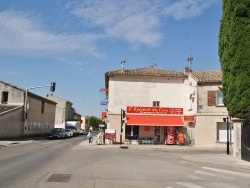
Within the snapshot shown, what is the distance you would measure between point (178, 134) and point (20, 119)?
20513 millimetres

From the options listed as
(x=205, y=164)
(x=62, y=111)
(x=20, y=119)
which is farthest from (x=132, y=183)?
(x=62, y=111)

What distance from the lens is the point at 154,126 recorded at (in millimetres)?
38250

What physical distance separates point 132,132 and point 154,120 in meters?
2.69

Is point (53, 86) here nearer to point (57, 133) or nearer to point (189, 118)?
point (189, 118)

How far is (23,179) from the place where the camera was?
11.5m

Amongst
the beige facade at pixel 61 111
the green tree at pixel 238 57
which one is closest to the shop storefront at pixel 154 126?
the green tree at pixel 238 57

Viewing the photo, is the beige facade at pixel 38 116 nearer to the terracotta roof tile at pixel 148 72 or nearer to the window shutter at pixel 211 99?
the terracotta roof tile at pixel 148 72

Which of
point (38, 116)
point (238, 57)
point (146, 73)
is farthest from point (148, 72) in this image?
point (38, 116)

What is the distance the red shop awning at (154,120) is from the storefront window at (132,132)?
1095 millimetres

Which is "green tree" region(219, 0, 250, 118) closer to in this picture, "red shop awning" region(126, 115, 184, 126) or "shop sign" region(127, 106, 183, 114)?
"red shop awning" region(126, 115, 184, 126)

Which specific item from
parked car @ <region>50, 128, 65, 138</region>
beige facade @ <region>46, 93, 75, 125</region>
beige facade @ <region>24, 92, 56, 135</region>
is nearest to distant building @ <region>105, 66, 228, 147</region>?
parked car @ <region>50, 128, 65, 138</region>

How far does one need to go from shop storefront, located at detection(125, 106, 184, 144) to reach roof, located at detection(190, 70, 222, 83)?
4.14 metres

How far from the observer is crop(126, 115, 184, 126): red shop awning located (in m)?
36.7

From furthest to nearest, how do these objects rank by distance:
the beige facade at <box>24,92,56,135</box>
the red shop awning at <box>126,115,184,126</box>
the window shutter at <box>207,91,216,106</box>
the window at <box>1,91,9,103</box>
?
1. the beige facade at <box>24,92,56,135</box>
2. the window at <box>1,91,9,103</box>
3. the red shop awning at <box>126,115,184,126</box>
4. the window shutter at <box>207,91,216,106</box>
